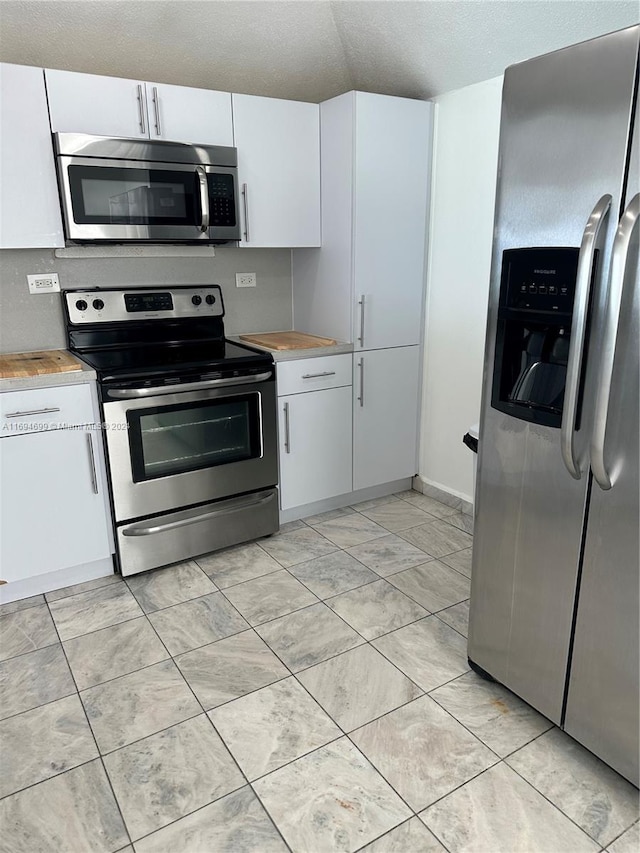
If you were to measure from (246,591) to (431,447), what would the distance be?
146 cm

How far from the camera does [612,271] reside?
4.46ft

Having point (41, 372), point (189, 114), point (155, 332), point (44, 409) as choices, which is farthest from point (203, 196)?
point (44, 409)

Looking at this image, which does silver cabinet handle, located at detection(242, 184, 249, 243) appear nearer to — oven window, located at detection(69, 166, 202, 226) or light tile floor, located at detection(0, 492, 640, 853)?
oven window, located at detection(69, 166, 202, 226)

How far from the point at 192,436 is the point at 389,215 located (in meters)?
1.49

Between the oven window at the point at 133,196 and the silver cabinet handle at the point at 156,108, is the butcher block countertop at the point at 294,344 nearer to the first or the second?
the oven window at the point at 133,196

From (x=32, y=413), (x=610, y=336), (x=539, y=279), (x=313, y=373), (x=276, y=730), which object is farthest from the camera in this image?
(x=313, y=373)

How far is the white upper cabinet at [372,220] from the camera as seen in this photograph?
2967 mm

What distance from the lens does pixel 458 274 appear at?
3.18 m

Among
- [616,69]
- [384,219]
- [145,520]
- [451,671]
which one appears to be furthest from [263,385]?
[616,69]

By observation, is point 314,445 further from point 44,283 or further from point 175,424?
point 44,283

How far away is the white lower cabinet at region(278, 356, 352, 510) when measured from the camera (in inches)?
122

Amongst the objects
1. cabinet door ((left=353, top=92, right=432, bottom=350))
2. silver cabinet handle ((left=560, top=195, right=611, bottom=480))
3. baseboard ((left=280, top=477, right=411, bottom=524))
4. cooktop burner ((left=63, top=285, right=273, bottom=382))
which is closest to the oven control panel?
cooktop burner ((left=63, top=285, right=273, bottom=382))

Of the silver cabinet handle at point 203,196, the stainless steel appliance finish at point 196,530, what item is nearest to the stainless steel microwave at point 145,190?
the silver cabinet handle at point 203,196

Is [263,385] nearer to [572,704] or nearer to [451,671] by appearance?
[451,671]
